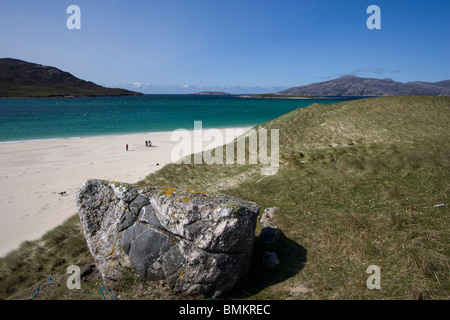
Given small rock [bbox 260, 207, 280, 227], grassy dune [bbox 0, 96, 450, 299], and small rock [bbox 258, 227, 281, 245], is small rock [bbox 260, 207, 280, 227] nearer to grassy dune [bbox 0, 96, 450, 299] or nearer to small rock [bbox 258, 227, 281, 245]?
grassy dune [bbox 0, 96, 450, 299]

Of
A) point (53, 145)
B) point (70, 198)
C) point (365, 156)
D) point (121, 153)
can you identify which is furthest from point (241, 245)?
point (53, 145)

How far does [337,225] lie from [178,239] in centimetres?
573

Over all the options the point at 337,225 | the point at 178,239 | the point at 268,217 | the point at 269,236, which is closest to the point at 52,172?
the point at 268,217

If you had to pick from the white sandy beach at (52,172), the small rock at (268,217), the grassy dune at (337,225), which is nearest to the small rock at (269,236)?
the grassy dune at (337,225)

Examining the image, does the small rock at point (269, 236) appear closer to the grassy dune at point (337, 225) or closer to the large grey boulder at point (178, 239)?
the grassy dune at point (337, 225)

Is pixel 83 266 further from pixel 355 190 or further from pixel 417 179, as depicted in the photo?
pixel 417 179

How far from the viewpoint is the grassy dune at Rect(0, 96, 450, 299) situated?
6.38 m

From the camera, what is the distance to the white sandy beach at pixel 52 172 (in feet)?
49.5

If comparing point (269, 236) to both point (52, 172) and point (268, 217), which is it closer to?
point (268, 217)

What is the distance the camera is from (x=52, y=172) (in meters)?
24.6

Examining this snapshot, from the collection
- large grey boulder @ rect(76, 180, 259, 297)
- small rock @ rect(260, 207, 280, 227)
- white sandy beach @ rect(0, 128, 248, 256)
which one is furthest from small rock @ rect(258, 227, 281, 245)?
white sandy beach @ rect(0, 128, 248, 256)

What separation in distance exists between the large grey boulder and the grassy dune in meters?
0.55
